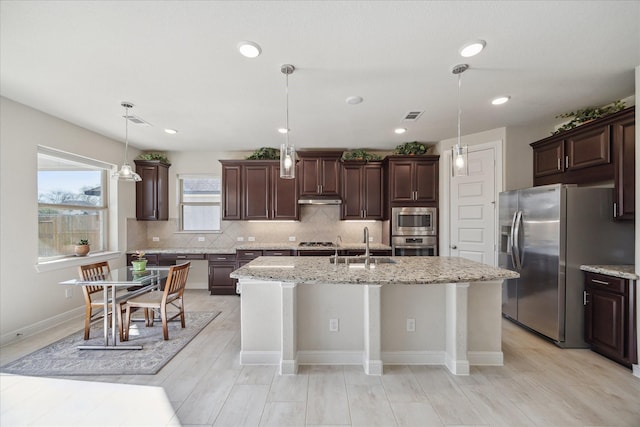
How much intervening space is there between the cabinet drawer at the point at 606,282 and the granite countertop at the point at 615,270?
5 cm

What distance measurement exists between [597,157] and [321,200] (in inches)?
142

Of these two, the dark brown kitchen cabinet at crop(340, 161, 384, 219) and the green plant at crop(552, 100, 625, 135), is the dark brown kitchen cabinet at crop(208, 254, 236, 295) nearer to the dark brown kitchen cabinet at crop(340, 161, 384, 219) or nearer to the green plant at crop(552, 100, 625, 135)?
the dark brown kitchen cabinet at crop(340, 161, 384, 219)

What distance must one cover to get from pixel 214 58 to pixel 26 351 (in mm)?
3540

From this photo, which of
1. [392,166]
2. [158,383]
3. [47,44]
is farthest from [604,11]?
[158,383]

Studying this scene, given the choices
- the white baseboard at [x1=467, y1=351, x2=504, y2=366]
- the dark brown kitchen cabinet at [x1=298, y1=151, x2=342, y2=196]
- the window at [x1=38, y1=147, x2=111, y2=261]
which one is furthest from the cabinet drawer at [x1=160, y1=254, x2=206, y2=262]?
the white baseboard at [x1=467, y1=351, x2=504, y2=366]

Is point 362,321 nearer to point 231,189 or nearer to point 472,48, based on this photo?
point 472,48

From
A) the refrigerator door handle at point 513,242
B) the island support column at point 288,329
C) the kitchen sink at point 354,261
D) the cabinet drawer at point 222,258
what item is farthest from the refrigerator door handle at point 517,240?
the cabinet drawer at point 222,258

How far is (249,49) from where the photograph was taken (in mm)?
2051

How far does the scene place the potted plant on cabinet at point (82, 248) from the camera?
392cm

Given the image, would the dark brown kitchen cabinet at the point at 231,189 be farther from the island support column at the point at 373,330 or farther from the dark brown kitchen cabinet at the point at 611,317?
the dark brown kitchen cabinet at the point at 611,317

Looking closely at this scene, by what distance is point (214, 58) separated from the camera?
2.20 m

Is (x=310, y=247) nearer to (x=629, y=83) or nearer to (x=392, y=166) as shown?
(x=392, y=166)

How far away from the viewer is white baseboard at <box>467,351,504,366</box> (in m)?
2.51

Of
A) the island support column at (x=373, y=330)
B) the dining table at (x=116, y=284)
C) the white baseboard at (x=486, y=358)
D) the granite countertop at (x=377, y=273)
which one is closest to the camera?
the granite countertop at (x=377, y=273)
